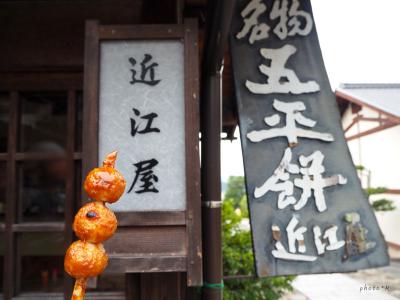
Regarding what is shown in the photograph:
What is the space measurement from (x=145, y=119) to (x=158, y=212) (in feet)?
1.96

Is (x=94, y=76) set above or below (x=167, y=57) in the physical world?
below

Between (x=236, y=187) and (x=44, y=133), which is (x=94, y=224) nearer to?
(x=44, y=133)

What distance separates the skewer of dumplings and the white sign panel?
62 cm

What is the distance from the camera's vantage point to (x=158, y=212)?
1.98 metres

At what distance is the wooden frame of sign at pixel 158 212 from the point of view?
6.26 ft

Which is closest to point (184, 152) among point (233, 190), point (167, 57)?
point (167, 57)

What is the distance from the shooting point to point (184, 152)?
6.61 feet

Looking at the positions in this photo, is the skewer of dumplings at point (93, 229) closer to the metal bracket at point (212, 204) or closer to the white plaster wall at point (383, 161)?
the metal bracket at point (212, 204)

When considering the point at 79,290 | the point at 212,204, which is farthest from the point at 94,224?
the point at 212,204

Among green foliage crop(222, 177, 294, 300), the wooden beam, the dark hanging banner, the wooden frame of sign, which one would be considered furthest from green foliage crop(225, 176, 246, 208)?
the wooden frame of sign

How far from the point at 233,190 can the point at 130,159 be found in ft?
89.2

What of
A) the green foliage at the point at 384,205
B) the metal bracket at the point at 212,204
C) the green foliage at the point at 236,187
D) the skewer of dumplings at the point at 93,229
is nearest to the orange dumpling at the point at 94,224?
the skewer of dumplings at the point at 93,229

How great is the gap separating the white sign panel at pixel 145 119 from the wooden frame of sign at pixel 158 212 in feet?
0.14

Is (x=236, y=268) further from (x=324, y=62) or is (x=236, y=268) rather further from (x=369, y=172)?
(x=369, y=172)
